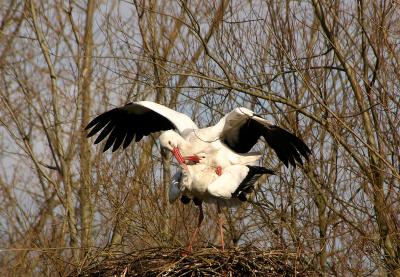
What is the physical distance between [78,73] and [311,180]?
6227mm

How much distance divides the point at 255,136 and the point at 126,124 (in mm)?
1716

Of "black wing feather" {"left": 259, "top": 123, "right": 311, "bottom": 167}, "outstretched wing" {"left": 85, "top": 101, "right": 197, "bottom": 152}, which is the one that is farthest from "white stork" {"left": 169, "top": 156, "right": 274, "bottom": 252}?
"outstretched wing" {"left": 85, "top": 101, "right": 197, "bottom": 152}

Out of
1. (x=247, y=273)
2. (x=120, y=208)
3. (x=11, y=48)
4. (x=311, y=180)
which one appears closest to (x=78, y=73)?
(x=11, y=48)

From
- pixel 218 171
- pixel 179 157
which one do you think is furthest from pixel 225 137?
pixel 179 157

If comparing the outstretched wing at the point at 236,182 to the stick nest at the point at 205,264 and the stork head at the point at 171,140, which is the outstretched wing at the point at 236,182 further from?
the stick nest at the point at 205,264

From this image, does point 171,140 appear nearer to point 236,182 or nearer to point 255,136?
point 236,182

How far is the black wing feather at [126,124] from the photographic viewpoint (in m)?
11.0

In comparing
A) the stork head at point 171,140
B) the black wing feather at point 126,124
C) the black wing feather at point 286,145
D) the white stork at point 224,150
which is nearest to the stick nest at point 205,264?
the white stork at point 224,150

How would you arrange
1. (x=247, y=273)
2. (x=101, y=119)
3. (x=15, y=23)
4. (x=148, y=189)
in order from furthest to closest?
(x=15, y=23) < (x=148, y=189) < (x=101, y=119) < (x=247, y=273)

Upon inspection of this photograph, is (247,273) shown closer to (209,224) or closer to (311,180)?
(311,180)

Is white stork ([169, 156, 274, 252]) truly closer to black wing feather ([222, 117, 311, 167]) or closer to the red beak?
A: the red beak

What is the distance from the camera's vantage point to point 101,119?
11.0 metres

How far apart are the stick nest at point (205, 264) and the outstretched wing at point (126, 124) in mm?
2384

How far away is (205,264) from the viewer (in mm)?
8367
